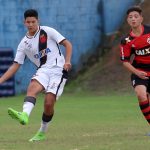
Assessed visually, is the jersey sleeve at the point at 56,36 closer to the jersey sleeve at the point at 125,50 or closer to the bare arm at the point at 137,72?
the jersey sleeve at the point at 125,50

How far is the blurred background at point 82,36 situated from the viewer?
23594 mm

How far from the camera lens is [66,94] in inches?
914

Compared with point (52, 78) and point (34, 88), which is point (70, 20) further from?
point (34, 88)

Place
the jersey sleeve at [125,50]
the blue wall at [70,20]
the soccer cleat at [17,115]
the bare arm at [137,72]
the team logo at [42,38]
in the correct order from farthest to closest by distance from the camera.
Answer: the blue wall at [70,20] < the jersey sleeve at [125,50] < the bare arm at [137,72] < the team logo at [42,38] < the soccer cleat at [17,115]

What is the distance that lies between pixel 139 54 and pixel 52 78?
1.47 metres

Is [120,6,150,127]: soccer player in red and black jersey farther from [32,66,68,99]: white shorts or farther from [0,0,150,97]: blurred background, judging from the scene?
[0,0,150,97]: blurred background

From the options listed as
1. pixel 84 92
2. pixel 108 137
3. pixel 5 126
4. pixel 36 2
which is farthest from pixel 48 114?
pixel 36 2

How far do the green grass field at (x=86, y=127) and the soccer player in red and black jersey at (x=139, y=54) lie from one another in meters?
0.64

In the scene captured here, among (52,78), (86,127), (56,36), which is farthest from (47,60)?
(86,127)

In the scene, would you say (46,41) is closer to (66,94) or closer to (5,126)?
(5,126)

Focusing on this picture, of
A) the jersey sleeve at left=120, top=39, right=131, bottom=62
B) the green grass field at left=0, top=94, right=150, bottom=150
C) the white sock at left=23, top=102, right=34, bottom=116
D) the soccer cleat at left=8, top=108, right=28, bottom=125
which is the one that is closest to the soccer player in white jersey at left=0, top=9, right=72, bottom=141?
the white sock at left=23, top=102, right=34, bottom=116

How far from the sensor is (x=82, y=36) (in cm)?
2498

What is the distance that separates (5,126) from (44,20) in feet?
35.9

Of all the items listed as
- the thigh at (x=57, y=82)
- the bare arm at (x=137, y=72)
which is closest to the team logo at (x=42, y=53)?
the thigh at (x=57, y=82)
